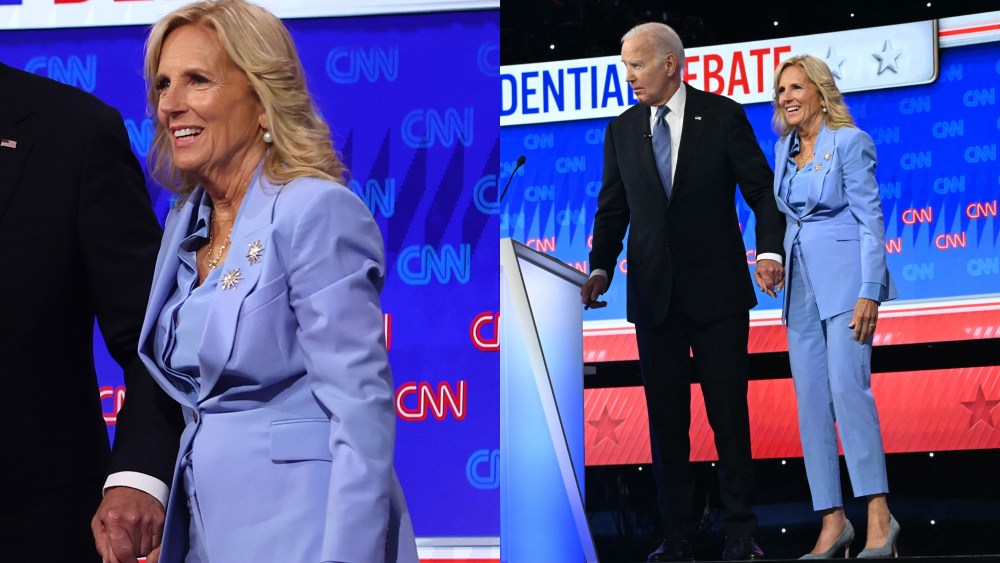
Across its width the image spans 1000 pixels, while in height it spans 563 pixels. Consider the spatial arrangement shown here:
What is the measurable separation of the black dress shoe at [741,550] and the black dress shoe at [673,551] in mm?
121

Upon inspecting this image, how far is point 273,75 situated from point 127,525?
59 cm

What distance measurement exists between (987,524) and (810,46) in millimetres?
1742

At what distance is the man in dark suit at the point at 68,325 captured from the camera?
150 centimetres

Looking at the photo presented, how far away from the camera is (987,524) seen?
3.78m

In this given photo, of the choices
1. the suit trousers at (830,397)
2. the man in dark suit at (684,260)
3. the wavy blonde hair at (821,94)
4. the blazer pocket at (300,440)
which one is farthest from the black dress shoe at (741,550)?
the blazer pocket at (300,440)

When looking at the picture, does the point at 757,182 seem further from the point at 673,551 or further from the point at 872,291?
the point at 673,551

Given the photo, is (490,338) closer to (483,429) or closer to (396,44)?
(483,429)

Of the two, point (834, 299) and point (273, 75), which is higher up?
point (273, 75)

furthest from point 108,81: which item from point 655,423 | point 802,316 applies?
point 802,316

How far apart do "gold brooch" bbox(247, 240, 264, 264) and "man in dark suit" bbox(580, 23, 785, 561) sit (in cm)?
276

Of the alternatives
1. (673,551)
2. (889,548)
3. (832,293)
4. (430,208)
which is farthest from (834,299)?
(430,208)

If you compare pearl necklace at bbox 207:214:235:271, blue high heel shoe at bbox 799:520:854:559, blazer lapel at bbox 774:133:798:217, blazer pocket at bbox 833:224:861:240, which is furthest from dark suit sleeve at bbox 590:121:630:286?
pearl necklace at bbox 207:214:235:271

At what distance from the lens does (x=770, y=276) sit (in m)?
3.95

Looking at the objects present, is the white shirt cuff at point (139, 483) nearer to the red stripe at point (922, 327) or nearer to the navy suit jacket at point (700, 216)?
the navy suit jacket at point (700, 216)
